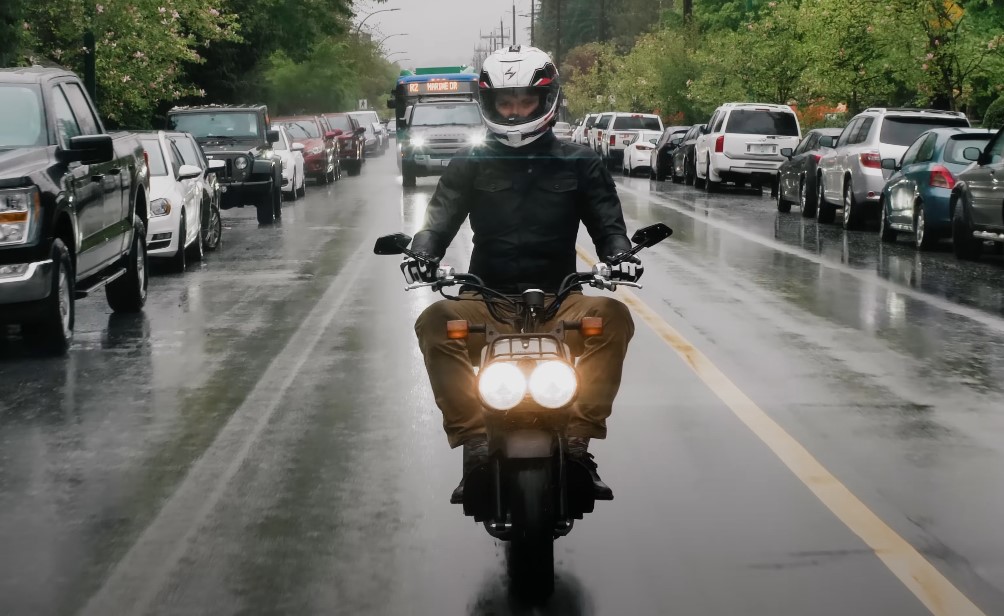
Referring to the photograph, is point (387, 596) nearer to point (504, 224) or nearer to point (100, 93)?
point (504, 224)

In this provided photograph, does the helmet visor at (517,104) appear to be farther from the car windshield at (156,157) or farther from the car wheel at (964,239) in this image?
the car wheel at (964,239)

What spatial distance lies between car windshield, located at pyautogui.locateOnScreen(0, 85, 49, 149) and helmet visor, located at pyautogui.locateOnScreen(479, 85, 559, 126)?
258 inches

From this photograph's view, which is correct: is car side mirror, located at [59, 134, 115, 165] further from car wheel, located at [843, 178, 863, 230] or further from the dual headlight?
car wheel, located at [843, 178, 863, 230]

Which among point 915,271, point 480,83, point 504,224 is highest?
point 480,83

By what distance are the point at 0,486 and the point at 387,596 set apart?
2622 mm

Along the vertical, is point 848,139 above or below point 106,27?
below

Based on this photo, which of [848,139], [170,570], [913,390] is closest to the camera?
[170,570]

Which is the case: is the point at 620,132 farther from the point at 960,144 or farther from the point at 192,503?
the point at 192,503

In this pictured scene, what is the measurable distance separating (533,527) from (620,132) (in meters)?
45.8

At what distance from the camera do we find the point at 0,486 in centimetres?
729

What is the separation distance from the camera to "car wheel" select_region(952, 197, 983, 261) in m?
18.6

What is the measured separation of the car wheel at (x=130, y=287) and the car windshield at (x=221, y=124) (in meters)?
13.4

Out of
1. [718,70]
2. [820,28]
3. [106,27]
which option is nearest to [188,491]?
[106,27]

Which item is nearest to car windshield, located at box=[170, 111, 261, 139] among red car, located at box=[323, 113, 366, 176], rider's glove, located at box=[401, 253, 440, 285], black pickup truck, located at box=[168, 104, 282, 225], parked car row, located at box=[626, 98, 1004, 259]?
black pickup truck, located at box=[168, 104, 282, 225]
